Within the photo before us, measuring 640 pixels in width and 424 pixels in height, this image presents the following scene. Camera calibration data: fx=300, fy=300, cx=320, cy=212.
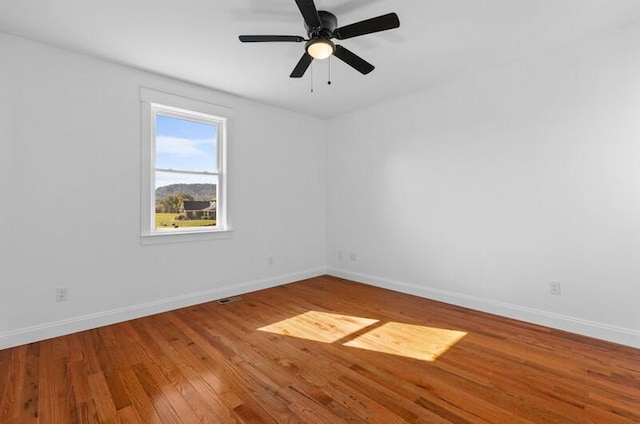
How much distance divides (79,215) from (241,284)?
1.93 meters

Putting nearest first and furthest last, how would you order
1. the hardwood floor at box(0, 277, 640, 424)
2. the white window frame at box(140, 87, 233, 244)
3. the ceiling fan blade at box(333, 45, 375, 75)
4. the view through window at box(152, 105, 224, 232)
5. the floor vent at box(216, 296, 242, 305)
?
the hardwood floor at box(0, 277, 640, 424)
the ceiling fan blade at box(333, 45, 375, 75)
the white window frame at box(140, 87, 233, 244)
the view through window at box(152, 105, 224, 232)
the floor vent at box(216, 296, 242, 305)

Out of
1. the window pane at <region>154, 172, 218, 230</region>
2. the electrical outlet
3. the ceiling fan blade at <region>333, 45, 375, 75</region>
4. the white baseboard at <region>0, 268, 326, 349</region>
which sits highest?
the ceiling fan blade at <region>333, 45, 375, 75</region>

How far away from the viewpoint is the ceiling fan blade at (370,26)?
1.96 metres

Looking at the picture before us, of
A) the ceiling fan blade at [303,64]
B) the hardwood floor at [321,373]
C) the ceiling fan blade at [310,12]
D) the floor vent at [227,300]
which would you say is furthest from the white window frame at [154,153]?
the ceiling fan blade at [310,12]

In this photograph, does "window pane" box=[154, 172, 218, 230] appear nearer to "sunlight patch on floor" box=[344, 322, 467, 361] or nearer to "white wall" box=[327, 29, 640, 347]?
"white wall" box=[327, 29, 640, 347]

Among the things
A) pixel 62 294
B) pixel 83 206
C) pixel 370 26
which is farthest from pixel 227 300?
pixel 370 26

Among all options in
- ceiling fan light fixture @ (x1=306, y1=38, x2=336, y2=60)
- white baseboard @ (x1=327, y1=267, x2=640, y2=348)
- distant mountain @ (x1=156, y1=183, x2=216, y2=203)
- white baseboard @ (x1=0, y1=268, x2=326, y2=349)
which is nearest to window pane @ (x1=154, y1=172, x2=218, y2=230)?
distant mountain @ (x1=156, y1=183, x2=216, y2=203)

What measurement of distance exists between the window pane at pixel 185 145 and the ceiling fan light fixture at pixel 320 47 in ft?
6.75

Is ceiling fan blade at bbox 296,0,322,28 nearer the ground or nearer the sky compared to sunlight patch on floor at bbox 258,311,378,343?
nearer the sky

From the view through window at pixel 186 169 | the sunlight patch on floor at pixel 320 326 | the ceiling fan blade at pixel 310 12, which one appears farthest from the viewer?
the view through window at pixel 186 169

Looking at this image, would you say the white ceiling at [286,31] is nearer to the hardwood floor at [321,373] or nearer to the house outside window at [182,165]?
the house outside window at [182,165]

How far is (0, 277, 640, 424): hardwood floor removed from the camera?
66.8 inches

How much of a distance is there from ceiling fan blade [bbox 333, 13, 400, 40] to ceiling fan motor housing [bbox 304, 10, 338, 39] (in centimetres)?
7

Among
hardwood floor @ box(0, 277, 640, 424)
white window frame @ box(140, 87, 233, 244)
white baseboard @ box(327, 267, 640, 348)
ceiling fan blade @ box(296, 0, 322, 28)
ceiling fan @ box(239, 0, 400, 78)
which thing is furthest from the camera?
white window frame @ box(140, 87, 233, 244)
